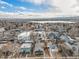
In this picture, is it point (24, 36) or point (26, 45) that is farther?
point (24, 36)

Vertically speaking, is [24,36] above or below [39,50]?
above

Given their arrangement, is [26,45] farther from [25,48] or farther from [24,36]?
[24,36]

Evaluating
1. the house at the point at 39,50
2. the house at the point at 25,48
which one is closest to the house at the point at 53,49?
the house at the point at 39,50

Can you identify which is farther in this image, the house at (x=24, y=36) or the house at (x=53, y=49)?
the house at (x=24, y=36)

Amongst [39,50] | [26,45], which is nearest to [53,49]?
[39,50]

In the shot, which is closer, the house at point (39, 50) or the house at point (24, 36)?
the house at point (39, 50)

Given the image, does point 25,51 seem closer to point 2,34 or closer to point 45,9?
point 2,34

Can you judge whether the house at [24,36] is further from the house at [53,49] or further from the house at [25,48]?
the house at [53,49]

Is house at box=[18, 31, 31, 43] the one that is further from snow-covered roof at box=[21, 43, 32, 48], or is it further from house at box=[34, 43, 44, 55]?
house at box=[34, 43, 44, 55]

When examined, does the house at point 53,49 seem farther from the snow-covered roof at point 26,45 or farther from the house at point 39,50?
the snow-covered roof at point 26,45

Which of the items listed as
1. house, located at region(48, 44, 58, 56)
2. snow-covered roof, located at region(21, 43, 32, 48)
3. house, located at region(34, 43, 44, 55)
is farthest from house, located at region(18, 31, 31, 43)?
house, located at region(48, 44, 58, 56)

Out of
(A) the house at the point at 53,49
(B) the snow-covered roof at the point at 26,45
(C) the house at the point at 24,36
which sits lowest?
(A) the house at the point at 53,49

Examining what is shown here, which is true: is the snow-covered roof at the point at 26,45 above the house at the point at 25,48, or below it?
above
